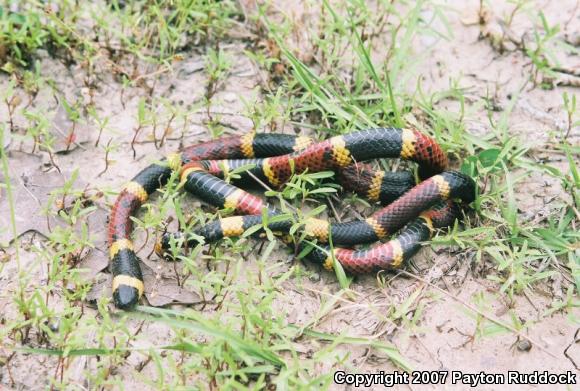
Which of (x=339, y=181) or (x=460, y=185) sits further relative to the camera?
(x=339, y=181)

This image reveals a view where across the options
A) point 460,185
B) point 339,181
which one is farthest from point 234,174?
point 460,185

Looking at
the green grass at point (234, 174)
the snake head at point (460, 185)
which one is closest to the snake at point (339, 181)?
the snake head at point (460, 185)

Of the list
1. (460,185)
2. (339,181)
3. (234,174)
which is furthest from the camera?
(339,181)

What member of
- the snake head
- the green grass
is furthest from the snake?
the green grass

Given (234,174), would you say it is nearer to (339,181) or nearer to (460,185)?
(339,181)

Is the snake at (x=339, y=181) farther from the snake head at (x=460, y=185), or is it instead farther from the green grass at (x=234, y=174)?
the green grass at (x=234, y=174)

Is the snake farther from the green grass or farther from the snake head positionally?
the green grass
